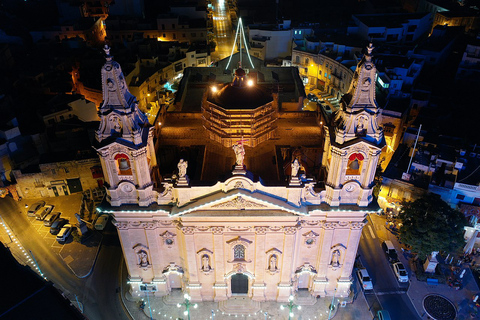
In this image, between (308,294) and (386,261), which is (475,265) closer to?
(386,261)

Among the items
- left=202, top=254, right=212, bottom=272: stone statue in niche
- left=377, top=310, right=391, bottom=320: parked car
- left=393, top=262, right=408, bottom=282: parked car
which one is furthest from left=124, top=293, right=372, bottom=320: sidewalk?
left=393, top=262, right=408, bottom=282: parked car

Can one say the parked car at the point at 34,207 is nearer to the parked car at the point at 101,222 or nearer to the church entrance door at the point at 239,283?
the parked car at the point at 101,222

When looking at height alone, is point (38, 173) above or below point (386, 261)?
above

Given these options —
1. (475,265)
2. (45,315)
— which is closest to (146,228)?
(45,315)

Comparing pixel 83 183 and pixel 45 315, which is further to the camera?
pixel 83 183

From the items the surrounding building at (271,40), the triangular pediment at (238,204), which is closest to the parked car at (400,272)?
the triangular pediment at (238,204)
